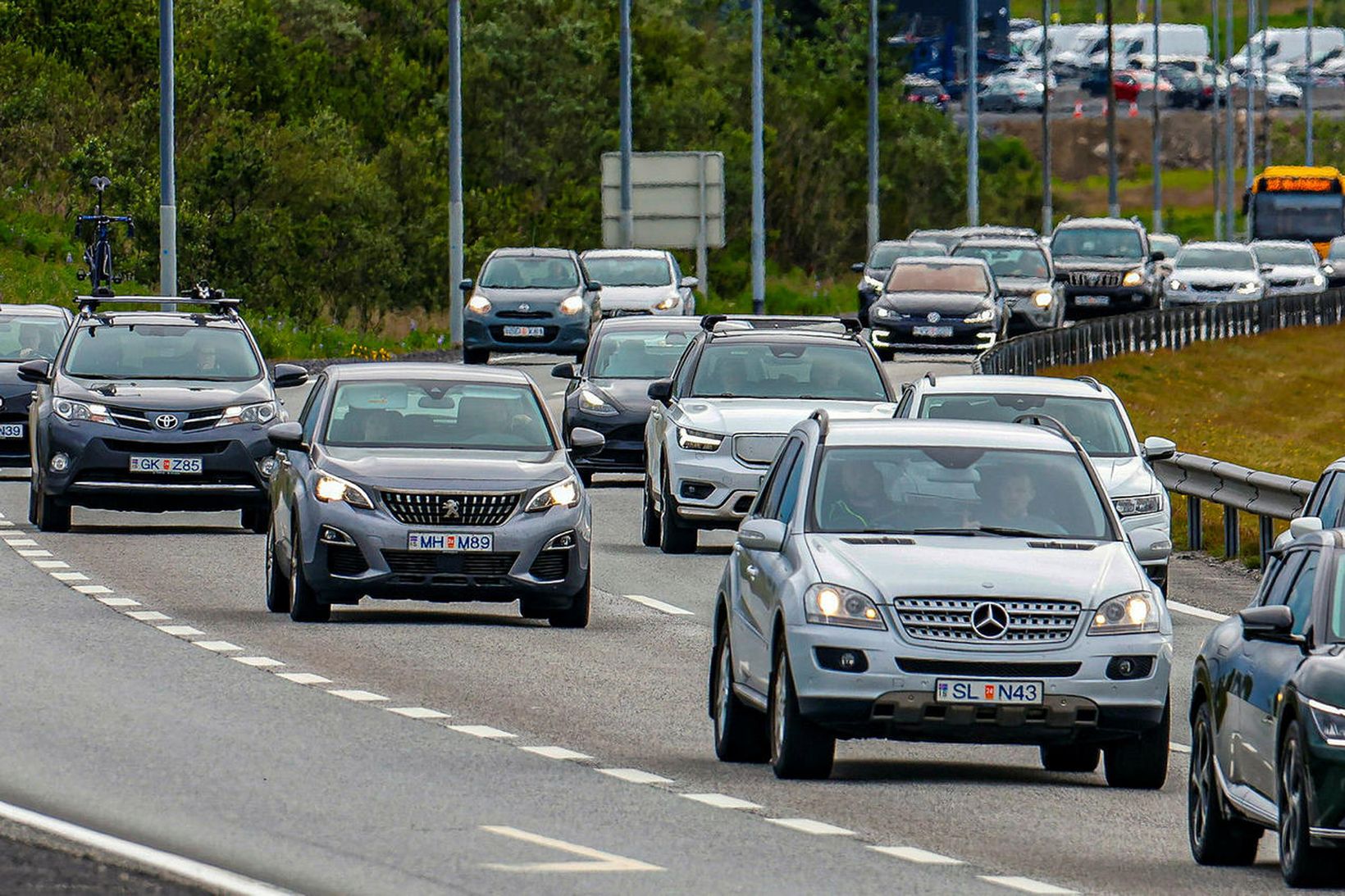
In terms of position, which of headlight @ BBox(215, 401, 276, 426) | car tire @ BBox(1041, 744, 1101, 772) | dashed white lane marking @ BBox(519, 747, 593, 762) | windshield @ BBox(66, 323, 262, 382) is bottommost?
car tire @ BBox(1041, 744, 1101, 772)

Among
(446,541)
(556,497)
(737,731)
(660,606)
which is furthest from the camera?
(660,606)

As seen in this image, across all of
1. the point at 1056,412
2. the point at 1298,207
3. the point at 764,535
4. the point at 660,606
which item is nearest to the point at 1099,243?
the point at 1298,207

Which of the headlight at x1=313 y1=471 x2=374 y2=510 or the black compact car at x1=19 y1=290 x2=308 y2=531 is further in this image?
the black compact car at x1=19 y1=290 x2=308 y2=531

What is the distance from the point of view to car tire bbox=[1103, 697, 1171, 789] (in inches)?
526

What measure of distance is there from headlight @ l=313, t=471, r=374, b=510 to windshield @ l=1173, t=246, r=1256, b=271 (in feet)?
176

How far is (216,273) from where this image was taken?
60812 mm

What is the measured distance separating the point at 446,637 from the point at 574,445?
2.47 metres

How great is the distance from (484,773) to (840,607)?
156 cm

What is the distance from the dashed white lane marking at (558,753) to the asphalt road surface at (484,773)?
0.13 ft

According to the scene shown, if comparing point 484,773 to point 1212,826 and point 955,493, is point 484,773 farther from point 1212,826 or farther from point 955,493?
point 1212,826

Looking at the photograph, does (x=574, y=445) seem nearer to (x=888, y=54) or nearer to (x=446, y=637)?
(x=446, y=637)

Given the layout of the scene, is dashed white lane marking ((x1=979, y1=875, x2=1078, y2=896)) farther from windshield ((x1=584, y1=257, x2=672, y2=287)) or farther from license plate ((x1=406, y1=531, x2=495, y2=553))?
windshield ((x1=584, y1=257, x2=672, y2=287))

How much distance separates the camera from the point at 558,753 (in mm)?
14094

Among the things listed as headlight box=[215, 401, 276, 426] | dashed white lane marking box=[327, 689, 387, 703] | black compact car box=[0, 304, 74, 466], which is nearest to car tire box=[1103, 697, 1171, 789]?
dashed white lane marking box=[327, 689, 387, 703]
